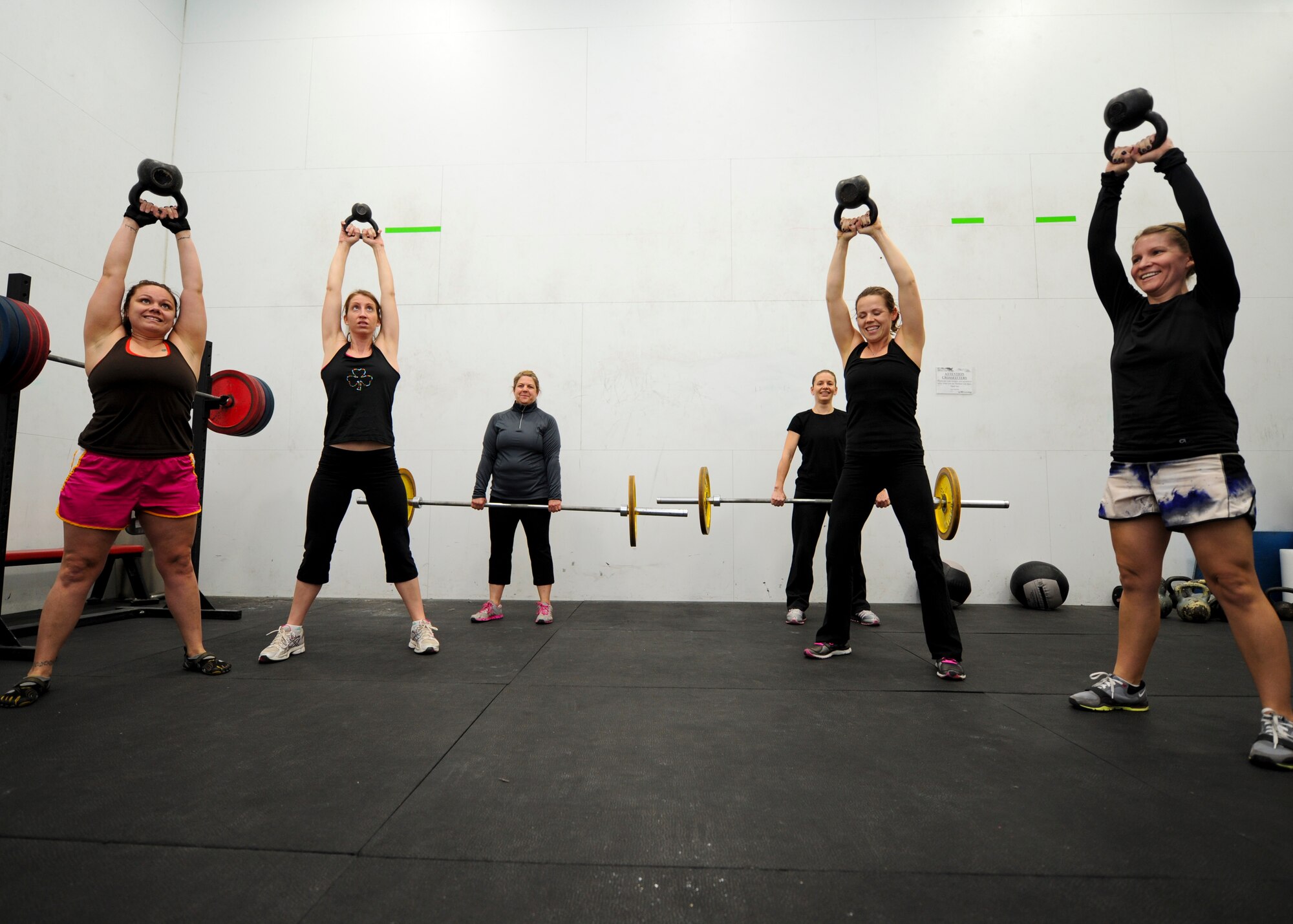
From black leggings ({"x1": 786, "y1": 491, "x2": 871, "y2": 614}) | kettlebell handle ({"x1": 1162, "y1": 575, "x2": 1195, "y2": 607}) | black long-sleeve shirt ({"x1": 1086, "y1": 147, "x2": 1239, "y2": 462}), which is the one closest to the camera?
black long-sleeve shirt ({"x1": 1086, "y1": 147, "x2": 1239, "y2": 462})

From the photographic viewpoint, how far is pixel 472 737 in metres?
1.44

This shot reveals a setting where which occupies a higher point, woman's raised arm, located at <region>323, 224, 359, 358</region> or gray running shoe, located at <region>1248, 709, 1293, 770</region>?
woman's raised arm, located at <region>323, 224, 359, 358</region>

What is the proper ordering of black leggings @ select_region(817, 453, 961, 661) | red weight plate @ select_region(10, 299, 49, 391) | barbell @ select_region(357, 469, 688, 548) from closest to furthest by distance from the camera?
red weight plate @ select_region(10, 299, 49, 391), black leggings @ select_region(817, 453, 961, 661), barbell @ select_region(357, 469, 688, 548)

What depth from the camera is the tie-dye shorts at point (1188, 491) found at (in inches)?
54.2

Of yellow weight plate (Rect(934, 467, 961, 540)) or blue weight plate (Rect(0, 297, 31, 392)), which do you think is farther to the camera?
yellow weight plate (Rect(934, 467, 961, 540))

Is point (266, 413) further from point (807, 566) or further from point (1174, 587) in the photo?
point (1174, 587)

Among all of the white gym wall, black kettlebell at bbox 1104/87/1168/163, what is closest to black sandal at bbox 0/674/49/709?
the white gym wall

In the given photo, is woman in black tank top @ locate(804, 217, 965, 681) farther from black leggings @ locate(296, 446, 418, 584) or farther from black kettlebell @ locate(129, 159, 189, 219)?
black kettlebell @ locate(129, 159, 189, 219)

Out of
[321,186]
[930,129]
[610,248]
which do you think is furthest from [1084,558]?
[321,186]

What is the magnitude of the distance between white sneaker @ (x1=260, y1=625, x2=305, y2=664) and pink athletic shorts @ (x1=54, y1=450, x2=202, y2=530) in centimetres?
51

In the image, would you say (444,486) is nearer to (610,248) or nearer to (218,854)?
(610,248)

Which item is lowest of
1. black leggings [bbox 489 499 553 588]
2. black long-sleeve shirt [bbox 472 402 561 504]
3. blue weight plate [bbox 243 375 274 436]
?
black leggings [bbox 489 499 553 588]

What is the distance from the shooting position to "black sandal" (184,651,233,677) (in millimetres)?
1969

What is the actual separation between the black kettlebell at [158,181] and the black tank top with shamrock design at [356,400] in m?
0.59
